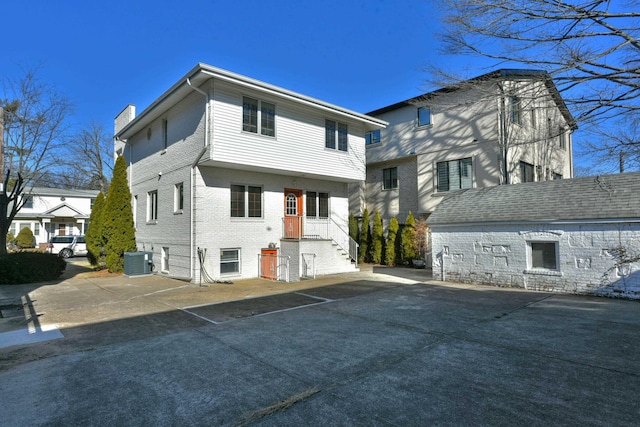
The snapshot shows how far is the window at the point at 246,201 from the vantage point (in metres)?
13.6

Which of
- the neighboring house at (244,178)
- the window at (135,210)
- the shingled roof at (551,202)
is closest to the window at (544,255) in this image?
the shingled roof at (551,202)

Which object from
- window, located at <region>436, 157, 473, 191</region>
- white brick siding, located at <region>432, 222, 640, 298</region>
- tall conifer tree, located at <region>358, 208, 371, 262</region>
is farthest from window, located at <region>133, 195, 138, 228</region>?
window, located at <region>436, 157, 473, 191</region>

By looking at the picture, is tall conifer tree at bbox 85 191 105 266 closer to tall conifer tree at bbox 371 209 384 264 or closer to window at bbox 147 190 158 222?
window at bbox 147 190 158 222

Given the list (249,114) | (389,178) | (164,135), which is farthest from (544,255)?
(164,135)

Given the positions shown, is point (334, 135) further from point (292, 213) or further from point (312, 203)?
point (292, 213)

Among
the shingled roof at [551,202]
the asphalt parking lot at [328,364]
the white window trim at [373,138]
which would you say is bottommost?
the asphalt parking lot at [328,364]

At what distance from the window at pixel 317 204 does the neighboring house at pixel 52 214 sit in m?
27.6

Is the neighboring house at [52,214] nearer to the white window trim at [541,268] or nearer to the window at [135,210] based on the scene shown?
the window at [135,210]

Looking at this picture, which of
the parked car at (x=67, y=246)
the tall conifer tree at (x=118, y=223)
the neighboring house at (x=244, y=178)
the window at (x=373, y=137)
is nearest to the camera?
the neighboring house at (x=244, y=178)

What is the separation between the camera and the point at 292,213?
15383 mm

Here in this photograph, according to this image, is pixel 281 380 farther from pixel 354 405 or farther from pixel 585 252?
pixel 585 252

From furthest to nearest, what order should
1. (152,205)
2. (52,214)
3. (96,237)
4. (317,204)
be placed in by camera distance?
(52,214) < (96,237) < (152,205) < (317,204)

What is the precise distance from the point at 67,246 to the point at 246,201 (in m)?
20.0

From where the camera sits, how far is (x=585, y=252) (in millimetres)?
9688
